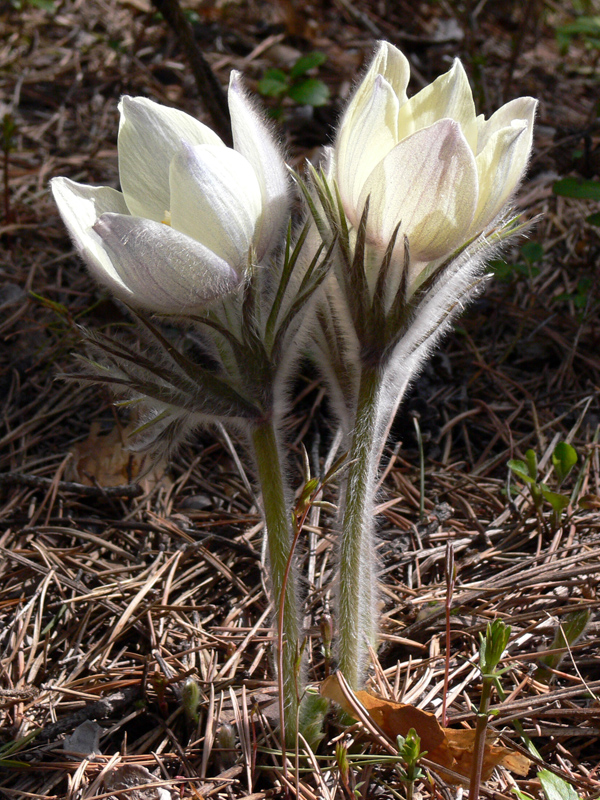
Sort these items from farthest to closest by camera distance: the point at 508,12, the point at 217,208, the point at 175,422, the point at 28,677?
the point at 508,12
the point at 28,677
the point at 175,422
the point at 217,208

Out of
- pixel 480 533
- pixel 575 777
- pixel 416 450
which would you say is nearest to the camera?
pixel 575 777

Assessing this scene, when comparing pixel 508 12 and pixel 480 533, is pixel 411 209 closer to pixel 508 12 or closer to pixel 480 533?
pixel 480 533

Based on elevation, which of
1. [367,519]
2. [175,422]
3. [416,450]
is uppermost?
[175,422]

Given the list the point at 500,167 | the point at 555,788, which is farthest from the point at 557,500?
the point at 500,167

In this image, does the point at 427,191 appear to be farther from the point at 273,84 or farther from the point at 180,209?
the point at 273,84

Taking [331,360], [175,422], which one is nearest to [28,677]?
[175,422]

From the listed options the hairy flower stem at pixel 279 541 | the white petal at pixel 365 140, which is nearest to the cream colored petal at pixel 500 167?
the white petal at pixel 365 140

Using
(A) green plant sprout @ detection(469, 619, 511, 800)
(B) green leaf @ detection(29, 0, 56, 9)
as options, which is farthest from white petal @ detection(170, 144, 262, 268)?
(B) green leaf @ detection(29, 0, 56, 9)
